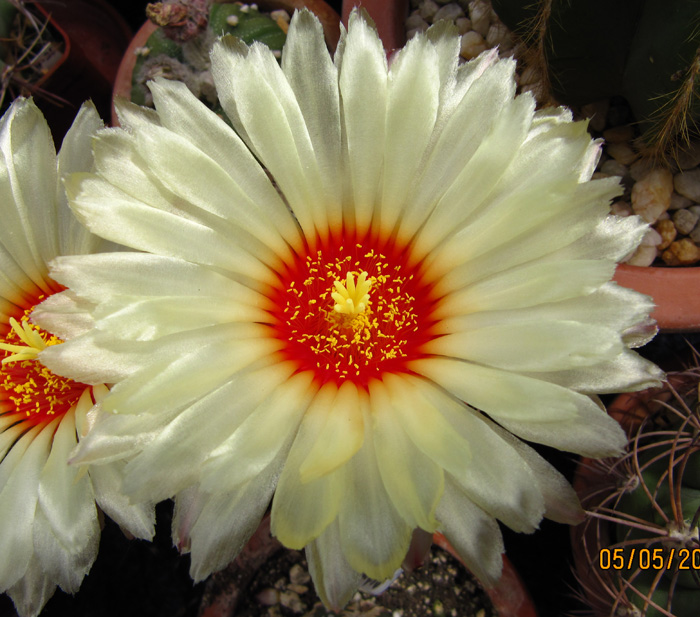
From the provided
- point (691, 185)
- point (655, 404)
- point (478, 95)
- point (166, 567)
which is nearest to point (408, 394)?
point (478, 95)

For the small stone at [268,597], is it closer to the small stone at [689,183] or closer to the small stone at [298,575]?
the small stone at [298,575]

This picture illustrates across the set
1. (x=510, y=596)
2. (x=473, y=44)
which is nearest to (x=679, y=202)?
(x=473, y=44)

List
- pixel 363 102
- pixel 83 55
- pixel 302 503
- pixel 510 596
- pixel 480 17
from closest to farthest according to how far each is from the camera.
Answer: pixel 302 503
pixel 363 102
pixel 510 596
pixel 480 17
pixel 83 55

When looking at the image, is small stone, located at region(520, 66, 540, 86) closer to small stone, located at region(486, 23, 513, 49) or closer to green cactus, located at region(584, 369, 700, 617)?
small stone, located at region(486, 23, 513, 49)

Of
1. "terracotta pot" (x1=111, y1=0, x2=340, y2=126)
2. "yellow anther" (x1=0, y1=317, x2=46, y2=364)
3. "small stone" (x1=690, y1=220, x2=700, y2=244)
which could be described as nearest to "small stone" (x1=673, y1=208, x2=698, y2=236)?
"small stone" (x1=690, y1=220, x2=700, y2=244)

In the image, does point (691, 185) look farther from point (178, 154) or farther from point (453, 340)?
point (178, 154)

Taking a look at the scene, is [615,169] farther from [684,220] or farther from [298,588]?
[298,588]

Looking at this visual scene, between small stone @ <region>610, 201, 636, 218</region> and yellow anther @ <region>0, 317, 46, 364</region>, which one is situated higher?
small stone @ <region>610, 201, 636, 218</region>
